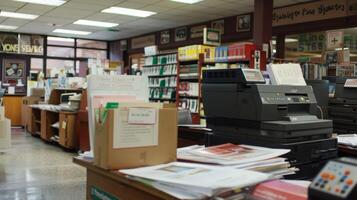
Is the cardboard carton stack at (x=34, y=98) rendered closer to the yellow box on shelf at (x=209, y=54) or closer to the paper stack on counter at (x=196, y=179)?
the yellow box on shelf at (x=209, y=54)

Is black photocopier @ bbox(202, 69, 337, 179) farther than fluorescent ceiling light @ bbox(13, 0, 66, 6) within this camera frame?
No

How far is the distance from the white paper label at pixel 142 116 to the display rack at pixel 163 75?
712 centimetres

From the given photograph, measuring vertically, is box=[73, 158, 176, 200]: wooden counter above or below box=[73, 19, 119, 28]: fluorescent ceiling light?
below

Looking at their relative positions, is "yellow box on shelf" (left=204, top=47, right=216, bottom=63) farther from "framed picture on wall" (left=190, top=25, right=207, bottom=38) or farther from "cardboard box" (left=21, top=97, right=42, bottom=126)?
"cardboard box" (left=21, top=97, right=42, bottom=126)

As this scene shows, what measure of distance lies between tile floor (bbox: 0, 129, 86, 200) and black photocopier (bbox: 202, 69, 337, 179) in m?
2.73

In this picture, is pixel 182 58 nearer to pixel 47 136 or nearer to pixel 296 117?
pixel 47 136

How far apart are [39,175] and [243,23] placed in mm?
5784

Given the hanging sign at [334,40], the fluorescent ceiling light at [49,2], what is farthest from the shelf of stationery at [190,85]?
the fluorescent ceiling light at [49,2]

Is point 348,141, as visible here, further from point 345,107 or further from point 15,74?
point 15,74

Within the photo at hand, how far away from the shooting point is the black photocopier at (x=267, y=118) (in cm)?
188

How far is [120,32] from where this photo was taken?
40.1ft

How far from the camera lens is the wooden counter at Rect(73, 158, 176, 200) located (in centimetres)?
136

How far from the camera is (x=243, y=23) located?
9.17 m

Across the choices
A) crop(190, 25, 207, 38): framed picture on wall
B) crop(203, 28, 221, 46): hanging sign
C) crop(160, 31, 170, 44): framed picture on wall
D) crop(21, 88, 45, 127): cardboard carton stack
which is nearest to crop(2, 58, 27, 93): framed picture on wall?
crop(21, 88, 45, 127): cardboard carton stack
